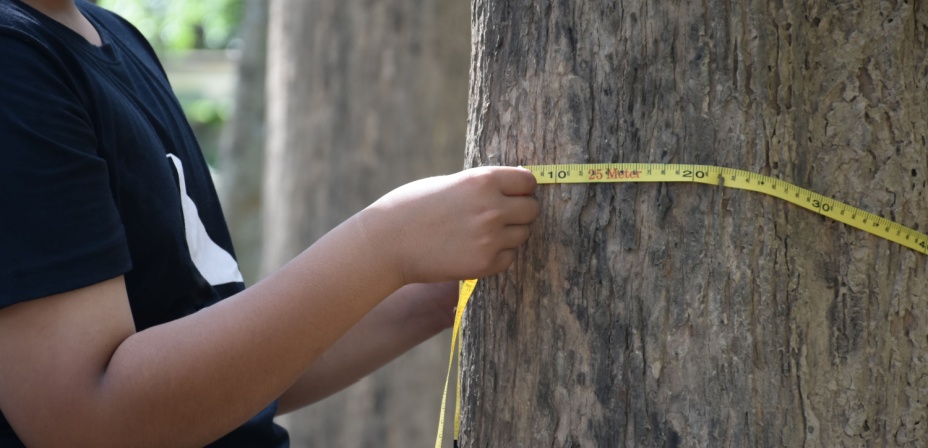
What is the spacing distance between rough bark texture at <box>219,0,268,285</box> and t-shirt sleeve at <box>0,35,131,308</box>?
282 inches

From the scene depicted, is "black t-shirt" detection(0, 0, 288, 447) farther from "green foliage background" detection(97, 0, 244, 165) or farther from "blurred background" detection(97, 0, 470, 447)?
"green foliage background" detection(97, 0, 244, 165)

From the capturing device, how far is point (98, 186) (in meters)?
1.37

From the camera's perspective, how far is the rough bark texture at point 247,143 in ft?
27.7

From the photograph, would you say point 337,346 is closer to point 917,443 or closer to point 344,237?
point 344,237

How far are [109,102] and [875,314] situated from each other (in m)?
1.20

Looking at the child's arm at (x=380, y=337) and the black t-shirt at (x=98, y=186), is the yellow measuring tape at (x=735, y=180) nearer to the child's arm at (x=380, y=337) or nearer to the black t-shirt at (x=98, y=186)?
the child's arm at (x=380, y=337)

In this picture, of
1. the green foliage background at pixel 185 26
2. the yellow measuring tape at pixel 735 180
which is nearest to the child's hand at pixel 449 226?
the yellow measuring tape at pixel 735 180

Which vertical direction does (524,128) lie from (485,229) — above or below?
above

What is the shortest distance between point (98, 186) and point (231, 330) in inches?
10.6

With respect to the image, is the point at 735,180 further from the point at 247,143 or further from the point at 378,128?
the point at 247,143

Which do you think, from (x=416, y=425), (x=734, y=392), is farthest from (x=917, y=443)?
(x=416, y=425)

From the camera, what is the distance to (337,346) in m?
2.04

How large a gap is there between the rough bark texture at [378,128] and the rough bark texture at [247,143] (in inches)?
126

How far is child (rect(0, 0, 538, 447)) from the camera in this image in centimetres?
132
